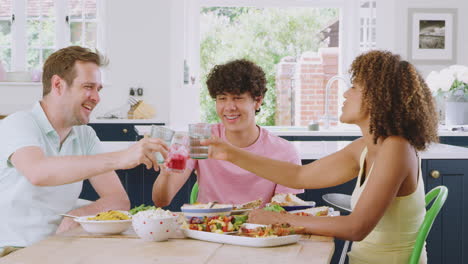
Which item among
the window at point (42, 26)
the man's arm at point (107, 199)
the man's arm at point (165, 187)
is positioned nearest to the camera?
the man's arm at point (107, 199)

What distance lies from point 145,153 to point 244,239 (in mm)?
381

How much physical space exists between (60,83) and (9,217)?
503 mm

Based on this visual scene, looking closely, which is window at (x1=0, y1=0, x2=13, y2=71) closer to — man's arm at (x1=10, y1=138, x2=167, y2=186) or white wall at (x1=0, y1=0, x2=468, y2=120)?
white wall at (x1=0, y1=0, x2=468, y2=120)

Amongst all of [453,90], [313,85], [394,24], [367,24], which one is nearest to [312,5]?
[367,24]

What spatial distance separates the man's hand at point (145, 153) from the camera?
1815 mm

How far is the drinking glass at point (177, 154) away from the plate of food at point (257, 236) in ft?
0.59

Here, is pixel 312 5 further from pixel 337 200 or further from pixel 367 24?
pixel 337 200

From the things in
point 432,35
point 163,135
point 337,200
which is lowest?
point 337,200

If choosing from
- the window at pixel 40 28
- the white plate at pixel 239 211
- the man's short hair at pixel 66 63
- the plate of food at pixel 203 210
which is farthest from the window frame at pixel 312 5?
the plate of food at pixel 203 210

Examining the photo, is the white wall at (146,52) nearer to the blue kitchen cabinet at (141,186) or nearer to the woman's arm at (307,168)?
the blue kitchen cabinet at (141,186)

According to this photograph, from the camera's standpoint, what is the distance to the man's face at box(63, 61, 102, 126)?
231 centimetres

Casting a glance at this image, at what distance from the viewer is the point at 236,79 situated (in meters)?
2.69

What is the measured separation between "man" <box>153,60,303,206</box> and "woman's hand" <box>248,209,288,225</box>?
24.9 inches

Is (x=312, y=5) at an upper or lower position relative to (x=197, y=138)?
upper
